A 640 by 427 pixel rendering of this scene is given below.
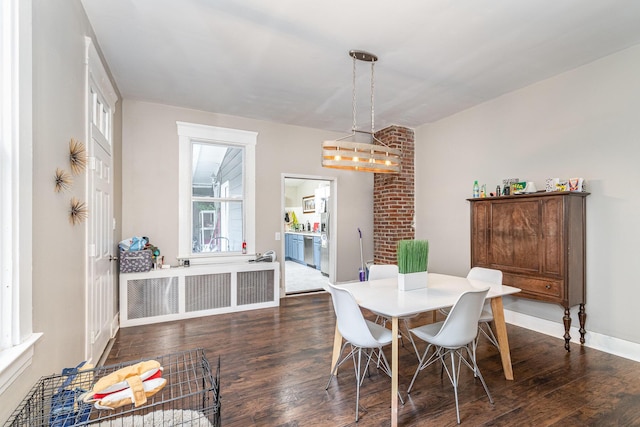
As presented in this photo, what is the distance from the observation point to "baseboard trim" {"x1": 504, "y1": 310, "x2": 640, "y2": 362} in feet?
9.32

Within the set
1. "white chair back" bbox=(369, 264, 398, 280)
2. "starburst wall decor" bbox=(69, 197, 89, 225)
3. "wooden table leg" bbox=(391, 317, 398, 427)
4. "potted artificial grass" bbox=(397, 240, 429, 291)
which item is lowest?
"wooden table leg" bbox=(391, 317, 398, 427)

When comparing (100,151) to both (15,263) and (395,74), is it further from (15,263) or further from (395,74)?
(395,74)

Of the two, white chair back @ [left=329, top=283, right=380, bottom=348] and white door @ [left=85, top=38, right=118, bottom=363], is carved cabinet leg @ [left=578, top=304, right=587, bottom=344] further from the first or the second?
white door @ [left=85, top=38, right=118, bottom=363]

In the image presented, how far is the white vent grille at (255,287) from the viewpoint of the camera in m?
4.36

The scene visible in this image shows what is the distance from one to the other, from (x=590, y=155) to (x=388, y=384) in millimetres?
3084

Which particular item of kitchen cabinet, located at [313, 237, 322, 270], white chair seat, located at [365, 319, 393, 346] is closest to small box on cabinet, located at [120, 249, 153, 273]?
white chair seat, located at [365, 319, 393, 346]

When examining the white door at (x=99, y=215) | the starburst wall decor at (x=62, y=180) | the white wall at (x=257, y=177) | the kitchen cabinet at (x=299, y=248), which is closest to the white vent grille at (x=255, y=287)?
the white wall at (x=257, y=177)

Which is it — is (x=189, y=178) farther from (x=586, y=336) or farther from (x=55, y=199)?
(x=586, y=336)

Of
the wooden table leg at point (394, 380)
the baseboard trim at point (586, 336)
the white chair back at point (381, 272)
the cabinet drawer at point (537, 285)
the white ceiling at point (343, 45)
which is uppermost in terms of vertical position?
the white ceiling at point (343, 45)

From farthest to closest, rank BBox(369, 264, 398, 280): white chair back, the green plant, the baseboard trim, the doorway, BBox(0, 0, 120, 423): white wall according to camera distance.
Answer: the doorway → BBox(369, 264, 398, 280): white chair back → the baseboard trim → the green plant → BBox(0, 0, 120, 423): white wall

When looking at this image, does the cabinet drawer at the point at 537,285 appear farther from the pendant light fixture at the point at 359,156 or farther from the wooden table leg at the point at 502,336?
the pendant light fixture at the point at 359,156

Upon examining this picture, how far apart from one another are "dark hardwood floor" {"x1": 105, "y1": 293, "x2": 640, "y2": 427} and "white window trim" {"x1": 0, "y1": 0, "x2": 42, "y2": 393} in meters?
1.28

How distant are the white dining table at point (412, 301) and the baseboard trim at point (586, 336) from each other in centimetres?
123

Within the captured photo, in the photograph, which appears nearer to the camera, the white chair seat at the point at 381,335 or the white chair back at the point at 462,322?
the white chair back at the point at 462,322
